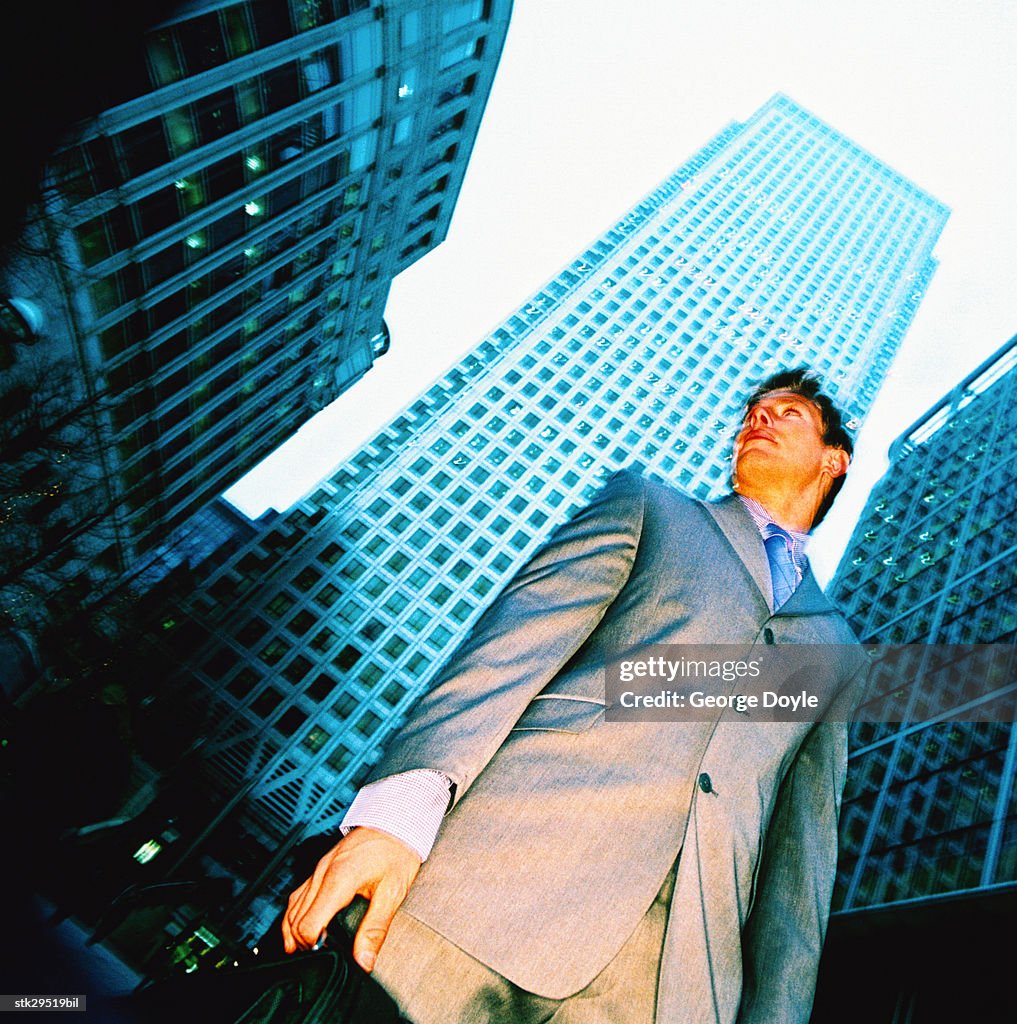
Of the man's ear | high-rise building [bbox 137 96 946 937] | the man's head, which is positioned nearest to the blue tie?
the man's head

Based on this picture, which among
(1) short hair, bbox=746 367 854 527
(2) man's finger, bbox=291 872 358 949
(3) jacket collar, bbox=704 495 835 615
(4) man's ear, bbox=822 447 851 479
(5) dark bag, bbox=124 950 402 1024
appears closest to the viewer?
(5) dark bag, bbox=124 950 402 1024

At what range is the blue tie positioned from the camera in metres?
2.95

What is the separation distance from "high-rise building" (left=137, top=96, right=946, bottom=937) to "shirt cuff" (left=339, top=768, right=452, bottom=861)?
36049 millimetres

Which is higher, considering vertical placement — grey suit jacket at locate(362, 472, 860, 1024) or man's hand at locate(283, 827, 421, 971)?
man's hand at locate(283, 827, 421, 971)

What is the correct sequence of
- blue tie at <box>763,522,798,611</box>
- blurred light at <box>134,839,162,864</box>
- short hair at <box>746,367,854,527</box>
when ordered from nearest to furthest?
blue tie at <box>763,522,798,611</box>
short hair at <box>746,367,854,527</box>
blurred light at <box>134,839,162,864</box>

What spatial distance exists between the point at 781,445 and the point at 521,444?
50.3m

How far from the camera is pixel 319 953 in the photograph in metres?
1.58

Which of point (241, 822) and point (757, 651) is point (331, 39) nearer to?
point (757, 651)

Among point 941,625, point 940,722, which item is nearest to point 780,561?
point 940,722

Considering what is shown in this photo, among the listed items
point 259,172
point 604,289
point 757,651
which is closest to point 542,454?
point 604,289

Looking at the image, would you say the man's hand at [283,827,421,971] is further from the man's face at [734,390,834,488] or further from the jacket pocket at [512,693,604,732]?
the man's face at [734,390,834,488]

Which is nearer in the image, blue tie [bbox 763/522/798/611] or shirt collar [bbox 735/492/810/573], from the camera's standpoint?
blue tie [bbox 763/522/798/611]

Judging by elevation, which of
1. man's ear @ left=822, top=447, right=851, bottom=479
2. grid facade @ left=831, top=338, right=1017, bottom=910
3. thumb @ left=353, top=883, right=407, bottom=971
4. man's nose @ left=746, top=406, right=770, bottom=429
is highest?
thumb @ left=353, top=883, right=407, bottom=971

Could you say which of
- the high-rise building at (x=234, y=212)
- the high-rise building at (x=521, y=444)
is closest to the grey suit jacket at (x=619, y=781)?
the high-rise building at (x=234, y=212)
